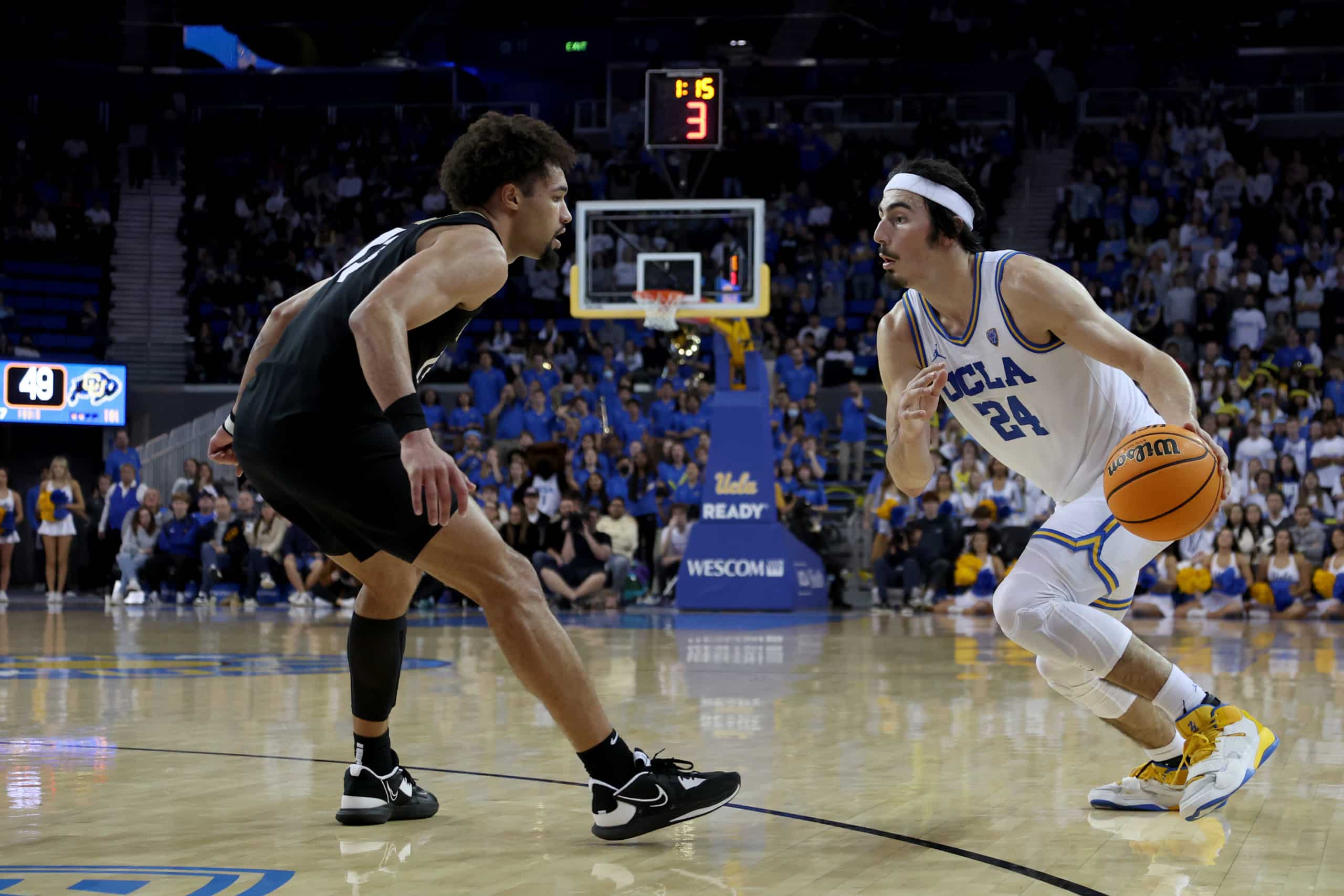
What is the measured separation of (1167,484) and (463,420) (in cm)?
1546

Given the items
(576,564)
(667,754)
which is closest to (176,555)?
(576,564)

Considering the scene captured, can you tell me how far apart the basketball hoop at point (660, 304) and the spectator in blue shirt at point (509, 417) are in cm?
385

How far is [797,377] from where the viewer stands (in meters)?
18.9

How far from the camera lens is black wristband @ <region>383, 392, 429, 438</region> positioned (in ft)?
11.4

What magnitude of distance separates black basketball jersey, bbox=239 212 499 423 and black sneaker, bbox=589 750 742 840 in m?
1.17

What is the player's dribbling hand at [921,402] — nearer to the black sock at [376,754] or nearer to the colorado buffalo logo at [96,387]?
the black sock at [376,754]

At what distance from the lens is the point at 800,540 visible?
15750 millimetres

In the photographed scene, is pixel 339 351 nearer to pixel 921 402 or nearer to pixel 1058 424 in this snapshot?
pixel 921 402

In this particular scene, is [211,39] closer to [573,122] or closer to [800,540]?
[573,122]

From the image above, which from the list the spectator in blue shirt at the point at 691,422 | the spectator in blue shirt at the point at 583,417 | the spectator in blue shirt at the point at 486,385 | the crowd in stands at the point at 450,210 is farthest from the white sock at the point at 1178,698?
the crowd in stands at the point at 450,210

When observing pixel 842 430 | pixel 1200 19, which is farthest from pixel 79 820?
pixel 1200 19

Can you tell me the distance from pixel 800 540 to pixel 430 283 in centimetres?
1228

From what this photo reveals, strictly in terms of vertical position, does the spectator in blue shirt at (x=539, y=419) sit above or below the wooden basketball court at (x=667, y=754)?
above

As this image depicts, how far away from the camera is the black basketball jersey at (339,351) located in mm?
3891
